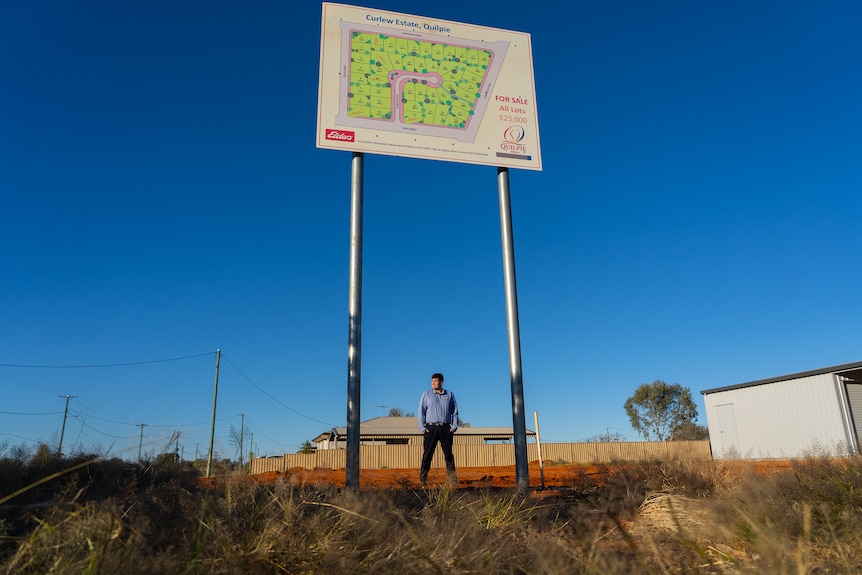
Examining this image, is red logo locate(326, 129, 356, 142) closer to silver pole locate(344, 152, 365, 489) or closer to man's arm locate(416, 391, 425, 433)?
silver pole locate(344, 152, 365, 489)

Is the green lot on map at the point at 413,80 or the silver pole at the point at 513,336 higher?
the green lot on map at the point at 413,80

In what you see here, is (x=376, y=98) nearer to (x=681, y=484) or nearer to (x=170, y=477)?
(x=170, y=477)

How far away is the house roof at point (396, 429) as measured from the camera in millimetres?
37469

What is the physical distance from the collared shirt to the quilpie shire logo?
3348 millimetres

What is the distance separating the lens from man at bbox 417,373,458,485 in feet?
24.4

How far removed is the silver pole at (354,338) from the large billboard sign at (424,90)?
0.82 metres

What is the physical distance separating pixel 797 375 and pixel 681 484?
19.9 metres

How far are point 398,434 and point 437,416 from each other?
31.0 metres

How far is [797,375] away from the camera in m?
21.4

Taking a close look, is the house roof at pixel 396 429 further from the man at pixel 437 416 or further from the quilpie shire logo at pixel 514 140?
the quilpie shire logo at pixel 514 140

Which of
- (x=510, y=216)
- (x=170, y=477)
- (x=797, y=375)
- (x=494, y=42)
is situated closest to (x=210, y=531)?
(x=170, y=477)

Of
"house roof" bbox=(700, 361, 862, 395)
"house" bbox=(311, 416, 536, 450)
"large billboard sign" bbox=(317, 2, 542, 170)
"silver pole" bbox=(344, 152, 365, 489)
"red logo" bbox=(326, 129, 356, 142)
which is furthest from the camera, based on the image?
"house" bbox=(311, 416, 536, 450)

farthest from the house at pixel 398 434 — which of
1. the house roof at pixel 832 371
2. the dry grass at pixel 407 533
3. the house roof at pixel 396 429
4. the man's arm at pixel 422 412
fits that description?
the dry grass at pixel 407 533

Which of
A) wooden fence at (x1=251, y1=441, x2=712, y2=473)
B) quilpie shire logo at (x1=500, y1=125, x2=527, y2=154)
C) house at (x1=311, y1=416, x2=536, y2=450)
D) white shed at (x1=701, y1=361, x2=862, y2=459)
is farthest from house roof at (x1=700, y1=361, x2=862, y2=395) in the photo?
quilpie shire logo at (x1=500, y1=125, x2=527, y2=154)
